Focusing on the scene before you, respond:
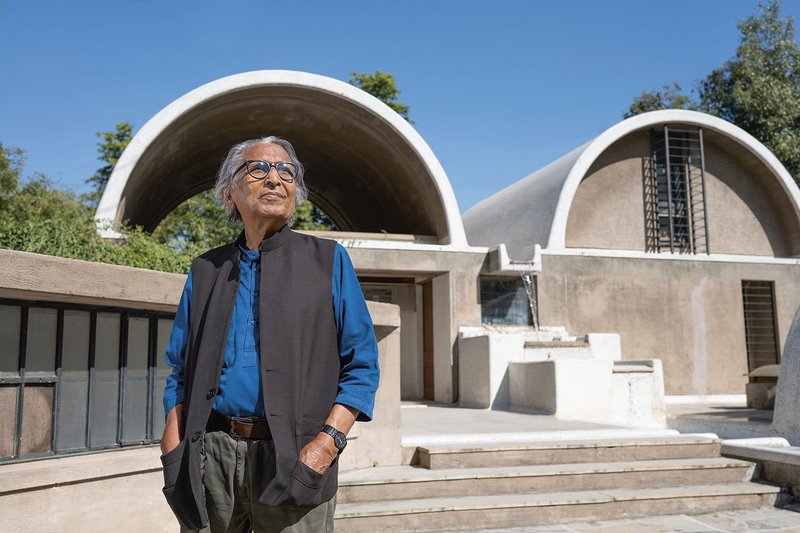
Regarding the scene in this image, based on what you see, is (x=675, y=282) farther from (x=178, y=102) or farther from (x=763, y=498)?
(x=178, y=102)

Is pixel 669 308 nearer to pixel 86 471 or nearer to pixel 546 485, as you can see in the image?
pixel 546 485

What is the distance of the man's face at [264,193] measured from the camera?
2.29 meters

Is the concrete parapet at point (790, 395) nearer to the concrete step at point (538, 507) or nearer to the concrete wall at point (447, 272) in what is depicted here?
the concrete step at point (538, 507)

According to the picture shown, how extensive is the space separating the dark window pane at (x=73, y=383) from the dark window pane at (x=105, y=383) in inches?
2.5

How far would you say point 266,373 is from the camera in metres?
2.06

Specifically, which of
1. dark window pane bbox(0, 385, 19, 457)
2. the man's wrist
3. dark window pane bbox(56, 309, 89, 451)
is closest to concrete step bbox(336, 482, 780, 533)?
dark window pane bbox(56, 309, 89, 451)

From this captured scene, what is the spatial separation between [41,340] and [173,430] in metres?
2.21

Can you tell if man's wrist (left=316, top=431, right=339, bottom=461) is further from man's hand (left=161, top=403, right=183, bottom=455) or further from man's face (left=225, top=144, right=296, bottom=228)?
man's face (left=225, top=144, right=296, bottom=228)

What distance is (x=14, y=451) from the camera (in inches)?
146

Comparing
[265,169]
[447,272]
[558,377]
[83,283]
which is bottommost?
[558,377]

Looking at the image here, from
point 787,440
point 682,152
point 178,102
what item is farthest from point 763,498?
point 682,152

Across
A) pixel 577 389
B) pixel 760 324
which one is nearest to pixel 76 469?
pixel 577 389

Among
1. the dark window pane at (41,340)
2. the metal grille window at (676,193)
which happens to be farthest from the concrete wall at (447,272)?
the dark window pane at (41,340)

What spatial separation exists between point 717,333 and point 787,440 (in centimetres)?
833
